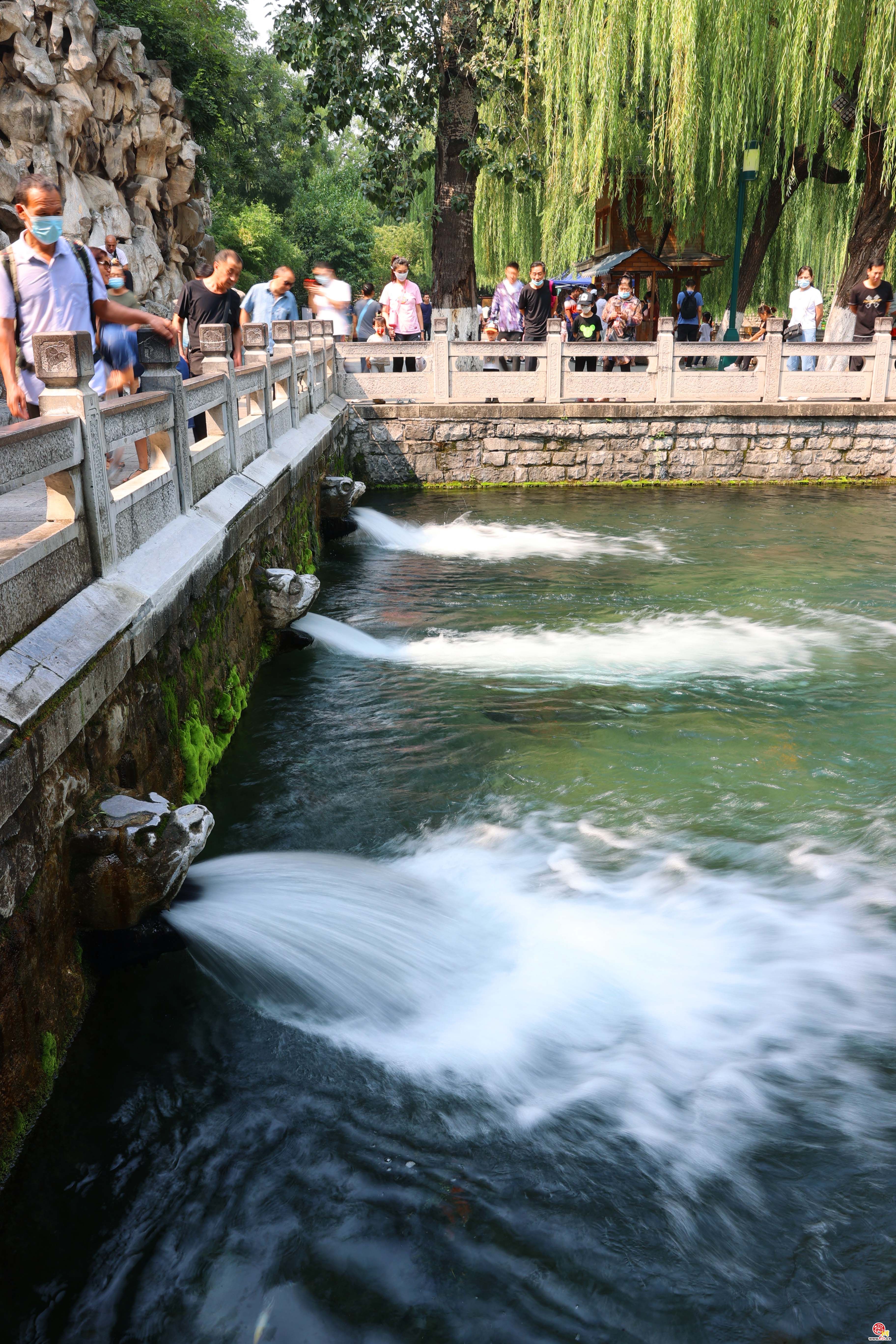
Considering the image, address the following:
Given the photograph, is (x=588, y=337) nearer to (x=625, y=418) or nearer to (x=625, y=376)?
(x=625, y=376)

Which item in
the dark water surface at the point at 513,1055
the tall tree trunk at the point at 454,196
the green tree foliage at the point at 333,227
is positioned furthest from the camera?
the green tree foliage at the point at 333,227

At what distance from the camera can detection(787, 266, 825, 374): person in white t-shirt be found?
1565cm

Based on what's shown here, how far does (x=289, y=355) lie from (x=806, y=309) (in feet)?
31.0

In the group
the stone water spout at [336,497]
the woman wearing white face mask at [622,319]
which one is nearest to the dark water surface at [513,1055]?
the stone water spout at [336,497]

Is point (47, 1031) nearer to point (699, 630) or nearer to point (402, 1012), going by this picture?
point (402, 1012)

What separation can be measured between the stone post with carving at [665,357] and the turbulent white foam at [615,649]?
669 cm

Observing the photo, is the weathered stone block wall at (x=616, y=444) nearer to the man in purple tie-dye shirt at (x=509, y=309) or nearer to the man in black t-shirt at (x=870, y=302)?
the man in black t-shirt at (x=870, y=302)

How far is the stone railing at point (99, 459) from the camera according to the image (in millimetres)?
3307

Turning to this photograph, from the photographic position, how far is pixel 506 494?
14586mm

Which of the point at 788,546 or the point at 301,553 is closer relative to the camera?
the point at 301,553

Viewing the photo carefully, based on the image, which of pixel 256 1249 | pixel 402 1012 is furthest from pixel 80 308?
pixel 256 1249

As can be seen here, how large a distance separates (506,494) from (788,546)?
4515mm

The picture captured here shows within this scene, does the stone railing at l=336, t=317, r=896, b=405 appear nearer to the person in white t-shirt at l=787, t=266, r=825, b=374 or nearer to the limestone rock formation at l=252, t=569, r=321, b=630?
the person in white t-shirt at l=787, t=266, r=825, b=374

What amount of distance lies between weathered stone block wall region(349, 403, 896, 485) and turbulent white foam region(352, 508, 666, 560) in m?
2.40
